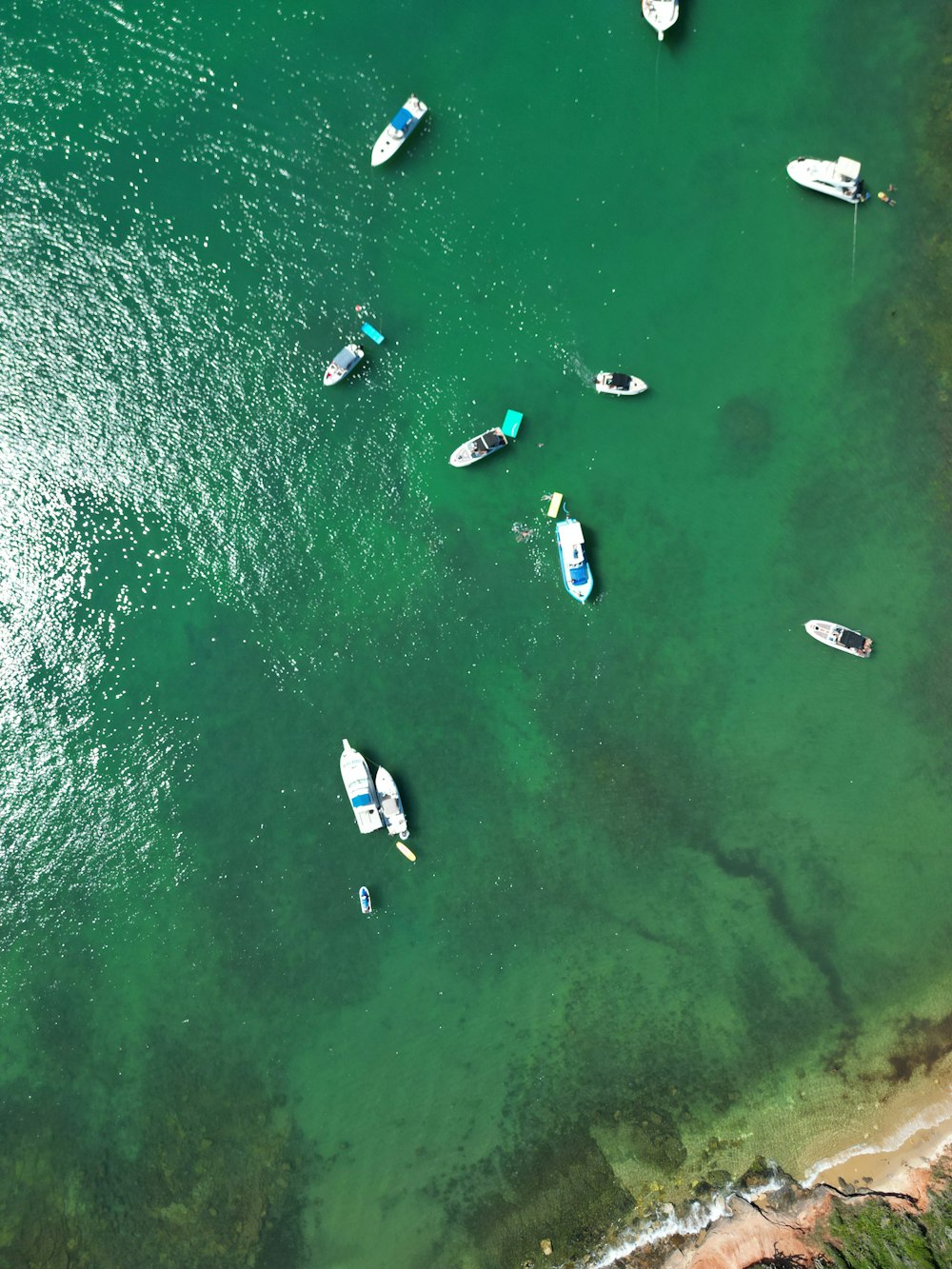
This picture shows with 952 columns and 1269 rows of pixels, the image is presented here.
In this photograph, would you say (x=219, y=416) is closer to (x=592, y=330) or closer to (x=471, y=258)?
(x=471, y=258)

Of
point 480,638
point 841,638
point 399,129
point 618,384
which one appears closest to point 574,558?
point 480,638

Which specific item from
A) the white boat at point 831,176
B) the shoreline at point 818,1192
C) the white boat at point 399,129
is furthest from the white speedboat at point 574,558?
the shoreline at point 818,1192

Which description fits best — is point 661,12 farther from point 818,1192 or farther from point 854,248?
point 818,1192

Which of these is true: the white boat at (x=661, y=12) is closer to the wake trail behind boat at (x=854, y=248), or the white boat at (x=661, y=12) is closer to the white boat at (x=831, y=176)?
the white boat at (x=831, y=176)

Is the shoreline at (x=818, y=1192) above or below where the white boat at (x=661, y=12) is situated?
below

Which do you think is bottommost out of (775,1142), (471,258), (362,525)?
(775,1142)

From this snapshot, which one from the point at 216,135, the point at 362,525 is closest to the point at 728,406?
the point at 362,525

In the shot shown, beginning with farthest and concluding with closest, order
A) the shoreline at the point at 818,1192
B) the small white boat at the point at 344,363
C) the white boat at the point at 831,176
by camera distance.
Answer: the small white boat at the point at 344,363, the shoreline at the point at 818,1192, the white boat at the point at 831,176

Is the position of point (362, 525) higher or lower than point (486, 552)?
higher
